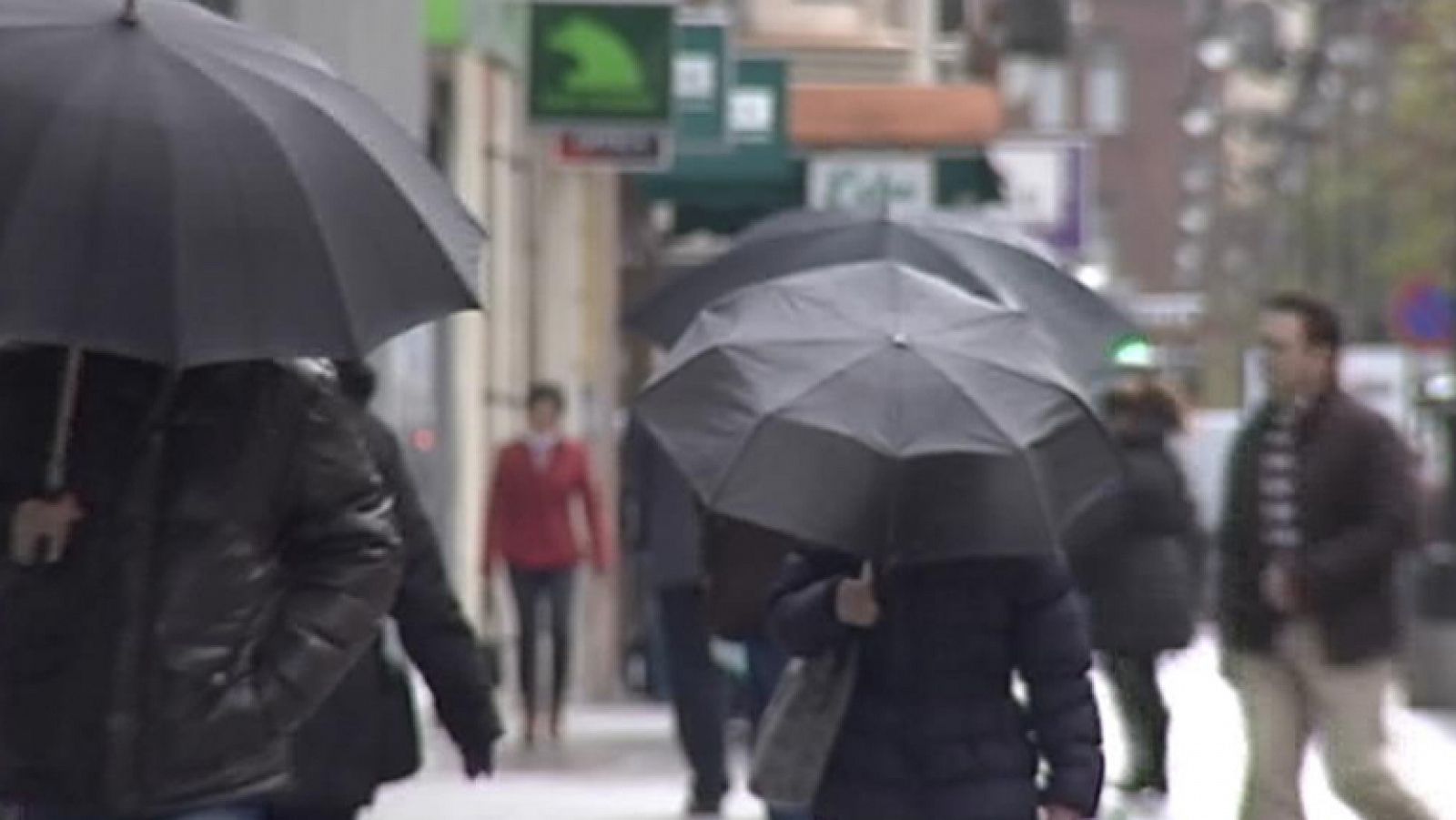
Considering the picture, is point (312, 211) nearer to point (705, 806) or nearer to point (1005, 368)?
point (1005, 368)

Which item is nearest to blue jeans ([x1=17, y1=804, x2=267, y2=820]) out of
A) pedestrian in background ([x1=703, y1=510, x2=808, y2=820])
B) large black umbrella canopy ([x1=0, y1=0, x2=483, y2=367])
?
large black umbrella canopy ([x1=0, y1=0, x2=483, y2=367])

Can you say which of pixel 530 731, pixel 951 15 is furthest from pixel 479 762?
pixel 951 15

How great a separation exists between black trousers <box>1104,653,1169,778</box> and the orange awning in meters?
12.1

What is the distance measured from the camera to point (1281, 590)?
13484 millimetres

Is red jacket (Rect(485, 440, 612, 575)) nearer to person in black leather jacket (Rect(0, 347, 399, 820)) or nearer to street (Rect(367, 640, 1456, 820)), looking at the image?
street (Rect(367, 640, 1456, 820))

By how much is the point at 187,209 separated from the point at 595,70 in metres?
17.9

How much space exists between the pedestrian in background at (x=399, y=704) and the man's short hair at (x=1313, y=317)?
3.97 m

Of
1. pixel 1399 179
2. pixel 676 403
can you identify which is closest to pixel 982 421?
pixel 676 403

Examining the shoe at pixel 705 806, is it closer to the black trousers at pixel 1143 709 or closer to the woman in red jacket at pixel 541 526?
the black trousers at pixel 1143 709

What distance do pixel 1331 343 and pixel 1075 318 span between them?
3.44ft

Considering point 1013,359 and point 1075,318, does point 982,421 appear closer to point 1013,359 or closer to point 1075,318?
point 1013,359

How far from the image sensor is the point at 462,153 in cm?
2608

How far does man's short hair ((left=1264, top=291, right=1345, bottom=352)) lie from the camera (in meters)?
13.4

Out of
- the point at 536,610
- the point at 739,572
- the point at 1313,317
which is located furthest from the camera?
the point at 536,610
